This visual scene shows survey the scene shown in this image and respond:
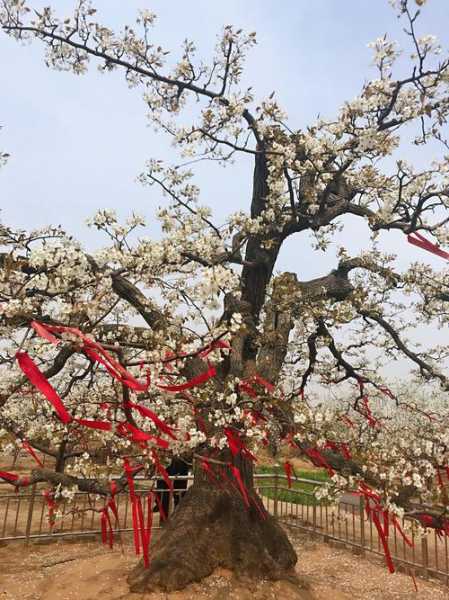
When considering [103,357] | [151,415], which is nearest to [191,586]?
[151,415]

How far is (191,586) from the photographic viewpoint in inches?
244

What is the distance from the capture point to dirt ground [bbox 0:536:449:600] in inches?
248

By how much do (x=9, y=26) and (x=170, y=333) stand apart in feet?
20.3

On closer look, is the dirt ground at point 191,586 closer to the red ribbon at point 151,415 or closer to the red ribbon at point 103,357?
the red ribbon at point 151,415

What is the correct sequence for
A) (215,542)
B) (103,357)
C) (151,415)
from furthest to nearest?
1. (215,542)
2. (151,415)
3. (103,357)

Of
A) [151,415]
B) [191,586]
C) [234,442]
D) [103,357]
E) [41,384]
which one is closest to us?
[41,384]

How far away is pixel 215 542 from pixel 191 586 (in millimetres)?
696

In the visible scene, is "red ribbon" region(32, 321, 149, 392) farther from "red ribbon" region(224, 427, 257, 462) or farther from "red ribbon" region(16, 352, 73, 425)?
"red ribbon" region(224, 427, 257, 462)

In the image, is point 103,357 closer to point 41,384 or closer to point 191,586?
point 41,384

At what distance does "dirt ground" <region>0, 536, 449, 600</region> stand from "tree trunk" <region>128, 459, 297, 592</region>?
0.17 m

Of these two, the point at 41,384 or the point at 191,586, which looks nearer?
the point at 41,384

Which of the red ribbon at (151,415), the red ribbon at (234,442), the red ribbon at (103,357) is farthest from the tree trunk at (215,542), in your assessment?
the red ribbon at (103,357)

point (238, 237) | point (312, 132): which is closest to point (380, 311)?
point (238, 237)

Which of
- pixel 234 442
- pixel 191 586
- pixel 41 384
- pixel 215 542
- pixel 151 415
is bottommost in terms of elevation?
pixel 191 586
